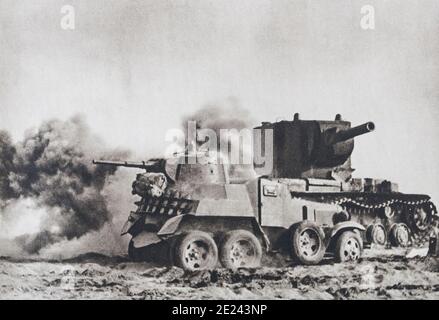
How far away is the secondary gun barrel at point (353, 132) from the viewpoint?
13867 millimetres

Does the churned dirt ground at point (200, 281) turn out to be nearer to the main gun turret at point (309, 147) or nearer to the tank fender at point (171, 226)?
the tank fender at point (171, 226)

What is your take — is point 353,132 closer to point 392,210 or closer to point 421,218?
point 392,210

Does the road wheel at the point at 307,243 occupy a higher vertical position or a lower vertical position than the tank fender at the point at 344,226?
lower

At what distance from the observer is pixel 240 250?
13.1 metres

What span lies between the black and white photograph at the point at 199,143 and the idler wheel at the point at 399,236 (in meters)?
0.96

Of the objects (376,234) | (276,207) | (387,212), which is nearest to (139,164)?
(276,207)

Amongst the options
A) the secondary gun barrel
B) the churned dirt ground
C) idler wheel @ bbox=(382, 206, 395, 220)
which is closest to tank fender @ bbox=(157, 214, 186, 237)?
the churned dirt ground

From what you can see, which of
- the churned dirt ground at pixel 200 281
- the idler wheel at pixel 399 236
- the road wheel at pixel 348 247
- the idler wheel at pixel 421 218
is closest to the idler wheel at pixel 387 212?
the idler wheel at pixel 399 236

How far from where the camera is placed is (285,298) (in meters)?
12.8

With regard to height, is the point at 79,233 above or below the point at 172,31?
below
